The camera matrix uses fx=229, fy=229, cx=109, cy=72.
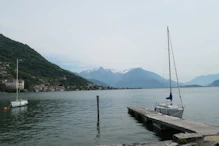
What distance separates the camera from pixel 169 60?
140 feet

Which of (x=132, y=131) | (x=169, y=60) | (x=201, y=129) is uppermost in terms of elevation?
(x=169, y=60)

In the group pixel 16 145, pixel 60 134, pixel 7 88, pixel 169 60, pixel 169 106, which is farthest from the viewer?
pixel 7 88

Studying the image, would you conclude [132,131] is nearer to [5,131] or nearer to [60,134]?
[60,134]

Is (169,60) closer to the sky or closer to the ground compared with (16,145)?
closer to the sky

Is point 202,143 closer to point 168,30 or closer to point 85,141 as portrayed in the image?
point 85,141

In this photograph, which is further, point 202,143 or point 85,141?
point 85,141

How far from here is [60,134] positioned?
25609mm

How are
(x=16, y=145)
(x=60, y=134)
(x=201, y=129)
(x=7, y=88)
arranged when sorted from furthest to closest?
(x=7, y=88) → (x=60, y=134) → (x=16, y=145) → (x=201, y=129)

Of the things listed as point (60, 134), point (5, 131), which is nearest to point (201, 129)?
point (60, 134)

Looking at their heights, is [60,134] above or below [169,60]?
below

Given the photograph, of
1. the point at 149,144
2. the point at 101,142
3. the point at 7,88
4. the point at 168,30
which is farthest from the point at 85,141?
the point at 7,88

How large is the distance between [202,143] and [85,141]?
1176cm

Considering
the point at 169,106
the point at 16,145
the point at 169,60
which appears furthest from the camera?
the point at 169,60

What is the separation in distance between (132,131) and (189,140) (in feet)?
43.8
